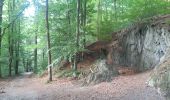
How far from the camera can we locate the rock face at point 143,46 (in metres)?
17.0

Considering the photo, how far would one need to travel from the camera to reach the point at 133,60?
19984mm

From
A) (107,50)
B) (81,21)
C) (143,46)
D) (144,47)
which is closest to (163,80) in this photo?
(144,47)

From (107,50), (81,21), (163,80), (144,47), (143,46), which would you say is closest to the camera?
(163,80)

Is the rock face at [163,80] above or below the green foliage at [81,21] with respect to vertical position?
below

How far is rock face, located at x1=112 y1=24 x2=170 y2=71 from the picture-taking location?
55.6ft

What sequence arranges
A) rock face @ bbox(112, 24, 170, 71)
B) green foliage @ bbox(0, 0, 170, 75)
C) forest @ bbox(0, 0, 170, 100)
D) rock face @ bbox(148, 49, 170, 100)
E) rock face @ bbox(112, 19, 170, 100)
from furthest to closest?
1. green foliage @ bbox(0, 0, 170, 75)
2. rock face @ bbox(112, 24, 170, 71)
3. rock face @ bbox(112, 19, 170, 100)
4. forest @ bbox(0, 0, 170, 100)
5. rock face @ bbox(148, 49, 170, 100)

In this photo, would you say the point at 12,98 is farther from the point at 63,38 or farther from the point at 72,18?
the point at 72,18

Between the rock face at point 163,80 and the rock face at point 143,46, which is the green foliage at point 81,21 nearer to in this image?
the rock face at point 143,46

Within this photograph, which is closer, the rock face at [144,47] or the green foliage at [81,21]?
the rock face at [144,47]

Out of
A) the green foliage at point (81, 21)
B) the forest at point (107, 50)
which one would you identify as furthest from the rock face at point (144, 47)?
the green foliage at point (81, 21)

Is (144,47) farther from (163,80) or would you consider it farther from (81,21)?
(163,80)

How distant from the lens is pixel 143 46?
62.3 feet

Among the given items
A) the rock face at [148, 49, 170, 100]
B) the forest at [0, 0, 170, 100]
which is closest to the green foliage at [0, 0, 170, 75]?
the forest at [0, 0, 170, 100]

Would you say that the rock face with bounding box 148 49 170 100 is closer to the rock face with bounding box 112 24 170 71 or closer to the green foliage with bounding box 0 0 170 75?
the rock face with bounding box 112 24 170 71
